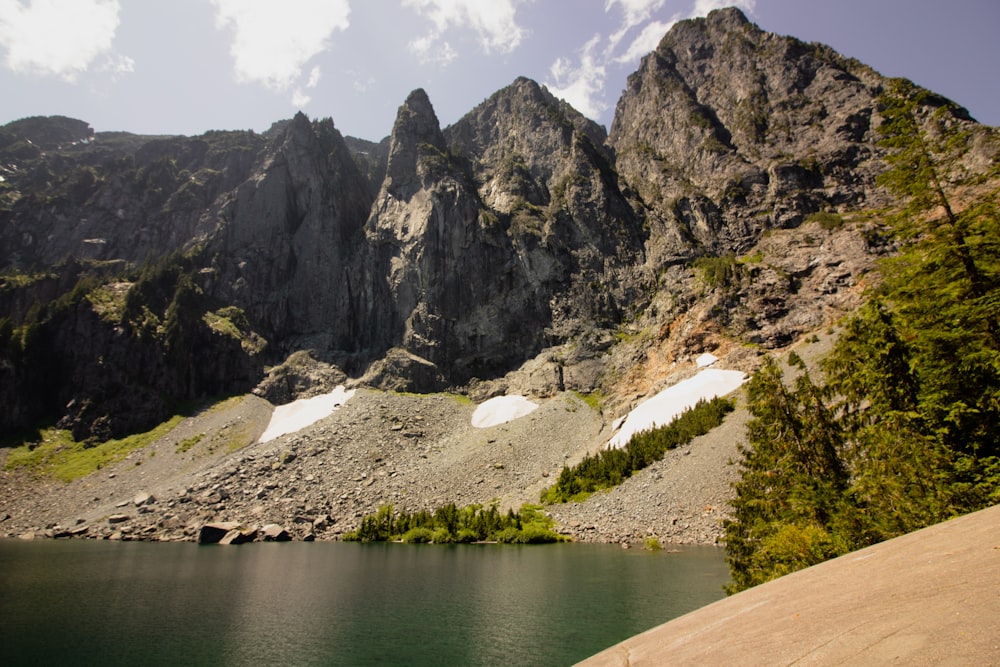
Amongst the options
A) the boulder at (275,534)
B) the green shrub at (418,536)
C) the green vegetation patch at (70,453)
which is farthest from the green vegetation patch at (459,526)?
the green vegetation patch at (70,453)

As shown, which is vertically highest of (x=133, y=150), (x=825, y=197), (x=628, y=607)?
(x=133, y=150)

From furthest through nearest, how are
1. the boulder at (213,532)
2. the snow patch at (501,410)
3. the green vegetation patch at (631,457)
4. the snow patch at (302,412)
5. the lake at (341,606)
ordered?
the snow patch at (501,410) < the snow patch at (302,412) < the green vegetation patch at (631,457) < the boulder at (213,532) < the lake at (341,606)

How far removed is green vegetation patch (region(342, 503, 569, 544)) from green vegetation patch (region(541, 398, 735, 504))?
485 centimetres

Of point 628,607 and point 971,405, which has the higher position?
point 971,405

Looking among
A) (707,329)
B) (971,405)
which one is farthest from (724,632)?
(707,329)

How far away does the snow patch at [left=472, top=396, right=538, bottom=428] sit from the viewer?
284 ft

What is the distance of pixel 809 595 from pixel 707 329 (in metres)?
82.0

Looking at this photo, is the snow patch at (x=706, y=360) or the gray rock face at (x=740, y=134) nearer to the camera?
the snow patch at (x=706, y=360)

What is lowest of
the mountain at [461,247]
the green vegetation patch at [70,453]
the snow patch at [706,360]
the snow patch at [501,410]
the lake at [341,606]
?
the lake at [341,606]

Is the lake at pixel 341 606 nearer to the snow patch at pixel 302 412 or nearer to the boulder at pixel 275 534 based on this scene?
the boulder at pixel 275 534

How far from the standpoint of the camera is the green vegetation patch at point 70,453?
76.4m

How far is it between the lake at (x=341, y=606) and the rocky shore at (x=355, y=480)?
10.4 m

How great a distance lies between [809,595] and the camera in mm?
5652

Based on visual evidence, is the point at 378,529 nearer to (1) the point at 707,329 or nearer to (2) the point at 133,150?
(1) the point at 707,329
